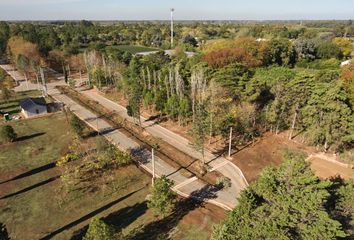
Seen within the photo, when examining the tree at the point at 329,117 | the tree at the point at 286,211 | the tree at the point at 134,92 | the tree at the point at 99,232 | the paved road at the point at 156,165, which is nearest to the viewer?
the tree at the point at 286,211

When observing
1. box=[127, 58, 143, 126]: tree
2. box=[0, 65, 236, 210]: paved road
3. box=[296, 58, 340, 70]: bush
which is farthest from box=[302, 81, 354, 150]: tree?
box=[296, 58, 340, 70]: bush

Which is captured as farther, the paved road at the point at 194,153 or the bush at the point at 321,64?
the bush at the point at 321,64

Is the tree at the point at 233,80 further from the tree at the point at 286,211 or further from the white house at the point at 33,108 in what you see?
the white house at the point at 33,108

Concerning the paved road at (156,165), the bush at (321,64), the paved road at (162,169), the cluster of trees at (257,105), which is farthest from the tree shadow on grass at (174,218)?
the bush at (321,64)

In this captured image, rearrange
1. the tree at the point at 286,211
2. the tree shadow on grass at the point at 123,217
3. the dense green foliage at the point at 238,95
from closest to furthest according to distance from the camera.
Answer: the tree at the point at 286,211
the tree shadow on grass at the point at 123,217
the dense green foliage at the point at 238,95

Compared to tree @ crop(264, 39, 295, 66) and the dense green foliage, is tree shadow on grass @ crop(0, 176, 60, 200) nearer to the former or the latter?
the dense green foliage

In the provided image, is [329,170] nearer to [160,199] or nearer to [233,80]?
[233,80]
